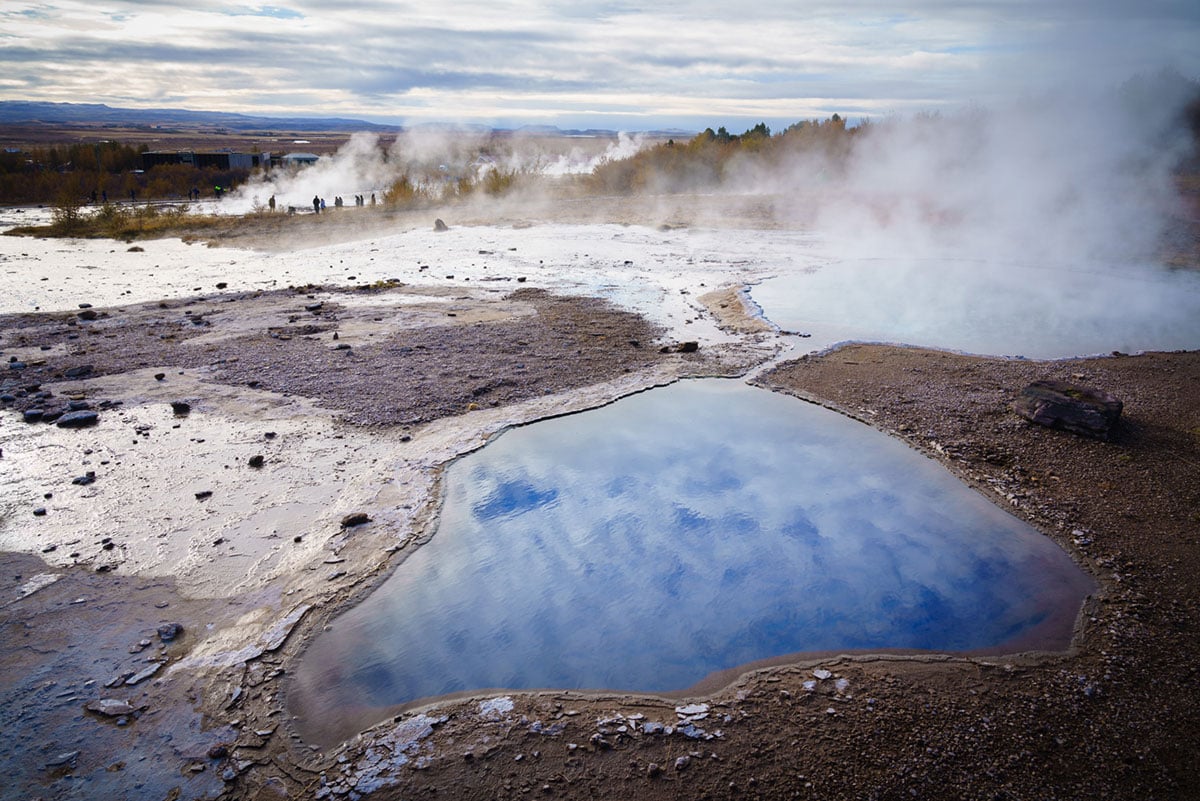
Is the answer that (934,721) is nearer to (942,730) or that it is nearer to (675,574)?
(942,730)

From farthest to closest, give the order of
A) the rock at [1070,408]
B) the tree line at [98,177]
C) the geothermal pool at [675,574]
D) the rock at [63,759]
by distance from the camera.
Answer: the tree line at [98,177], the rock at [1070,408], the geothermal pool at [675,574], the rock at [63,759]

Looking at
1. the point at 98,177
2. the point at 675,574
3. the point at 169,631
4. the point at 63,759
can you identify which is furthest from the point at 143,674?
the point at 98,177

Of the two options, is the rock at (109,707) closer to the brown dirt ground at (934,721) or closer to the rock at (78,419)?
the brown dirt ground at (934,721)

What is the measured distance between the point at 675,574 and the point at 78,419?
6.54 m

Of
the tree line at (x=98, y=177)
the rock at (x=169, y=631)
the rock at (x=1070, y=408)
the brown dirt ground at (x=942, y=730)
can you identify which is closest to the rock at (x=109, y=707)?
the rock at (x=169, y=631)

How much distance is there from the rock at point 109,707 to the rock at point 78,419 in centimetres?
457

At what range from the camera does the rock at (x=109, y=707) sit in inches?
152

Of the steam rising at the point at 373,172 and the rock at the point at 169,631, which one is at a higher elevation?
the steam rising at the point at 373,172

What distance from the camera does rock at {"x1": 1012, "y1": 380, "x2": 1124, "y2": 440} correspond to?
23.3 ft

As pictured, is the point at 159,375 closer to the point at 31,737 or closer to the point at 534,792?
the point at 31,737

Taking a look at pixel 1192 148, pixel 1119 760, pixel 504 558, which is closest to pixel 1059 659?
pixel 1119 760

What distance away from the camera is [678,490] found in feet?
21.6

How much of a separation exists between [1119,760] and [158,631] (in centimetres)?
557

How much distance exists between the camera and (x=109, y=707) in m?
3.88
